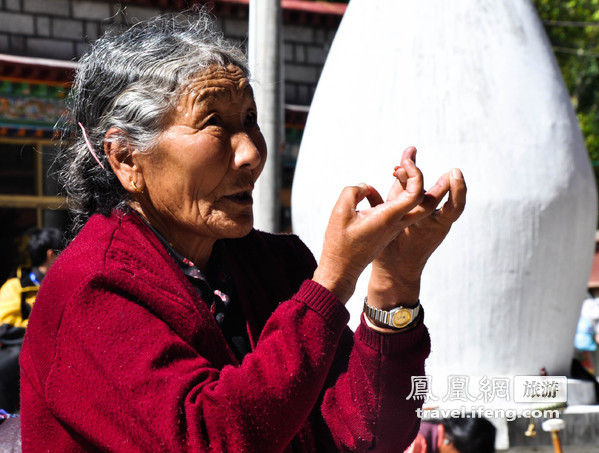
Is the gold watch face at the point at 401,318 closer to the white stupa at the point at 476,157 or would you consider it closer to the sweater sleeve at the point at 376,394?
the sweater sleeve at the point at 376,394

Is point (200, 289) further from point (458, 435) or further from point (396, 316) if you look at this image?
point (458, 435)

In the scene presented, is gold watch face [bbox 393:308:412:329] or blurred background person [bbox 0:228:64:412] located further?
blurred background person [bbox 0:228:64:412]

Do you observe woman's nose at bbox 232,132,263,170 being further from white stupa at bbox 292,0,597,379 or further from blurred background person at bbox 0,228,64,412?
white stupa at bbox 292,0,597,379

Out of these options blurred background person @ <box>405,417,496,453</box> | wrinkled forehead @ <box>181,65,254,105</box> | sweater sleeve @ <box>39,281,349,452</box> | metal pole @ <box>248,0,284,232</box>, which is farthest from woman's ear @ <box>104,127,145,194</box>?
metal pole @ <box>248,0,284,232</box>

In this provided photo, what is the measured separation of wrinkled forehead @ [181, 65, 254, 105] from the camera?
5.14 ft

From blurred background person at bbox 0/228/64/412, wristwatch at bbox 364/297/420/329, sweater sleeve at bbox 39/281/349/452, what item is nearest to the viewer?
sweater sleeve at bbox 39/281/349/452

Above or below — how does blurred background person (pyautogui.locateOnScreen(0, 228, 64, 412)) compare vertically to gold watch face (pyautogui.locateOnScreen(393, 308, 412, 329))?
below

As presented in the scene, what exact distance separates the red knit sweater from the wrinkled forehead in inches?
10.4

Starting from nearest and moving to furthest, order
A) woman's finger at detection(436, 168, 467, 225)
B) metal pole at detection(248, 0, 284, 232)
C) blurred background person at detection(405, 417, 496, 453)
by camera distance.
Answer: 1. woman's finger at detection(436, 168, 467, 225)
2. blurred background person at detection(405, 417, 496, 453)
3. metal pole at detection(248, 0, 284, 232)

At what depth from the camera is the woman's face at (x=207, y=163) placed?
1556 mm

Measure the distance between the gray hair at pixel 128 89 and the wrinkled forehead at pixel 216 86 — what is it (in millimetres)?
12

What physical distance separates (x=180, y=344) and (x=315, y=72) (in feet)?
33.1

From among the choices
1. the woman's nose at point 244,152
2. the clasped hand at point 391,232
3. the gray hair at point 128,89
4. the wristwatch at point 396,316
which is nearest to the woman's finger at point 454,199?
the clasped hand at point 391,232

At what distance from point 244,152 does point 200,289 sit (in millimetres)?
291
